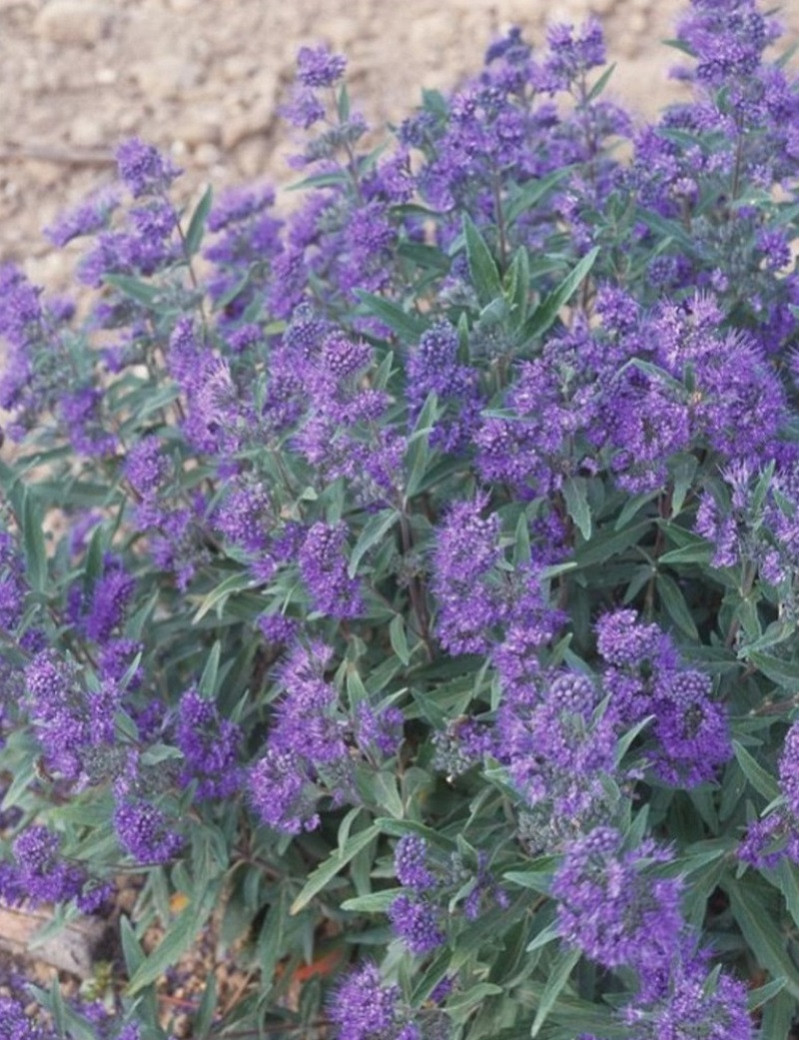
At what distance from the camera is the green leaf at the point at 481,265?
13.0 feet

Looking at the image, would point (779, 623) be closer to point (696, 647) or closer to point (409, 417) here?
point (696, 647)

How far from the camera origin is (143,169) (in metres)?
4.67

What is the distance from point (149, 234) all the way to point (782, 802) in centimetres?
262

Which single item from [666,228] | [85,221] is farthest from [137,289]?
[666,228]

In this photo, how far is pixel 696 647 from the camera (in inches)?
150

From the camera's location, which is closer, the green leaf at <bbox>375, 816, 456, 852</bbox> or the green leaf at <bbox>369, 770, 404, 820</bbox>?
the green leaf at <bbox>375, 816, 456, 852</bbox>

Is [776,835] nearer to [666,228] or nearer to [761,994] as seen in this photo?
[761,994]

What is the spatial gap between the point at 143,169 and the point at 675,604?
210 centimetres

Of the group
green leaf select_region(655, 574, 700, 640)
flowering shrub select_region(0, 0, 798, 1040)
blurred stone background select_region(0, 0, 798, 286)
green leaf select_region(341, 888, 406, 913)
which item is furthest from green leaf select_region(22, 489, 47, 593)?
blurred stone background select_region(0, 0, 798, 286)

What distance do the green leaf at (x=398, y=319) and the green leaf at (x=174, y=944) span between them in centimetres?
159

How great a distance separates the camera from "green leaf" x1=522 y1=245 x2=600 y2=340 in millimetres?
3783

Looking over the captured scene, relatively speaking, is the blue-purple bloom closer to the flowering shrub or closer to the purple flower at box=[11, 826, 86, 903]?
the flowering shrub

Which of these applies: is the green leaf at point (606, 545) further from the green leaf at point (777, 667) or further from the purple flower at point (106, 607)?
the purple flower at point (106, 607)

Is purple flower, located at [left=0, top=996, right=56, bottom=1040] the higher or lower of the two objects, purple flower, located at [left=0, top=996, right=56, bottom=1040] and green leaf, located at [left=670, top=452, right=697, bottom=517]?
the lower
